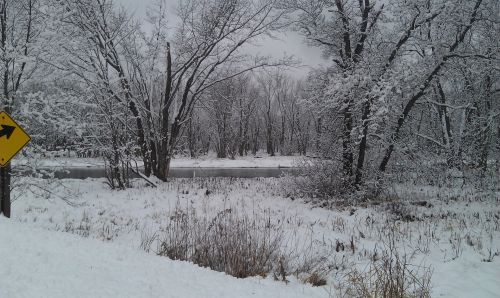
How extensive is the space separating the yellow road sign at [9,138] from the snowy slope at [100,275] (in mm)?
2624

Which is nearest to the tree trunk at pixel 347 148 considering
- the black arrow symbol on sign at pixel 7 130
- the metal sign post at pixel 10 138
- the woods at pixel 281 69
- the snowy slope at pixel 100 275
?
the woods at pixel 281 69

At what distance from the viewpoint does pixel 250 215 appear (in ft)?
33.8

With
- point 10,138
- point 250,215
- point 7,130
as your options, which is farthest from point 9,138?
point 250,215

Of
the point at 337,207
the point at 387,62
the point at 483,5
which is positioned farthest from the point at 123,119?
the point at 483,5

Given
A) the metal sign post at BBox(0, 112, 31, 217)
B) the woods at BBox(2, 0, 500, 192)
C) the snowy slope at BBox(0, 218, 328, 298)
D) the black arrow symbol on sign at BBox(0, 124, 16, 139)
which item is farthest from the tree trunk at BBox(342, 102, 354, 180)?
the black arrow symbol on sign at BBox(0, 124, 16, 139)

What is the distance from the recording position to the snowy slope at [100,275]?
320cm

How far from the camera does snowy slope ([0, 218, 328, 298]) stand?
3.20 metres

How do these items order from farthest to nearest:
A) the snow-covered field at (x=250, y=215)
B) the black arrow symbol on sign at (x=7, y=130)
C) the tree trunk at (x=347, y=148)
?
the tree trunk at (x=347, y=148)
the black arrow symbol on sign at (x=7, y=130)
the snow-covered field at (x=250, y=215)

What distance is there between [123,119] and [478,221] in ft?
41.1

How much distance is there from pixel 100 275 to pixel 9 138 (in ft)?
16.2

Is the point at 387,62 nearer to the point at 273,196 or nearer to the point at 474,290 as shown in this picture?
the point at 273,196

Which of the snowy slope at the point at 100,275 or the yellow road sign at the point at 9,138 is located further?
the yellow road sign at the point at 9,138

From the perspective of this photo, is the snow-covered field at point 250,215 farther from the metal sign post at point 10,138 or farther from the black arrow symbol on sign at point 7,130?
the black arrow symbol on sign at point 7,130

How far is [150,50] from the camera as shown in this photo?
1599cm
